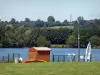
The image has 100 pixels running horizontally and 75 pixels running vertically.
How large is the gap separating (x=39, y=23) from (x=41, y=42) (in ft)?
309

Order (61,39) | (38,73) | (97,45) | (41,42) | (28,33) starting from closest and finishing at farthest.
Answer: (38,73), (41,42), (97,45), (28,33), (61,39)

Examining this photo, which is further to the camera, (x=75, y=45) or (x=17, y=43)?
(x=17, y=43)

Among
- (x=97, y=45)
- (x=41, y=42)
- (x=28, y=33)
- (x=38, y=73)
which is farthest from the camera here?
(x=28, y=33)

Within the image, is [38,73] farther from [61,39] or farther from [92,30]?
[61,39]

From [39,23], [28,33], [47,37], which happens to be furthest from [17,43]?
[39,23]

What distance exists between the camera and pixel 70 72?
1764cm

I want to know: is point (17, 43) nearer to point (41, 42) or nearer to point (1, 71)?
point (41, 42)

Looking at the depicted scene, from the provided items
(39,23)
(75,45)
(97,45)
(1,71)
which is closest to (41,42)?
(75,45)

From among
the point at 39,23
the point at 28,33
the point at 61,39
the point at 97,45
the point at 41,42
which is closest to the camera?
the point at 41,42

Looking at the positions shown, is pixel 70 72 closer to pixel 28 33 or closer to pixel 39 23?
pixel 28 33

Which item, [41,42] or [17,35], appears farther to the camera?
[17,35]

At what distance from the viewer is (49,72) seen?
689 inches

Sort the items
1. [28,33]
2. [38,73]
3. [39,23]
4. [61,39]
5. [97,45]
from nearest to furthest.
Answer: [38,73] < [97,45] < [28,33] < [61,39] < [39,23]

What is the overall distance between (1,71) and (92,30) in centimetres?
8340
